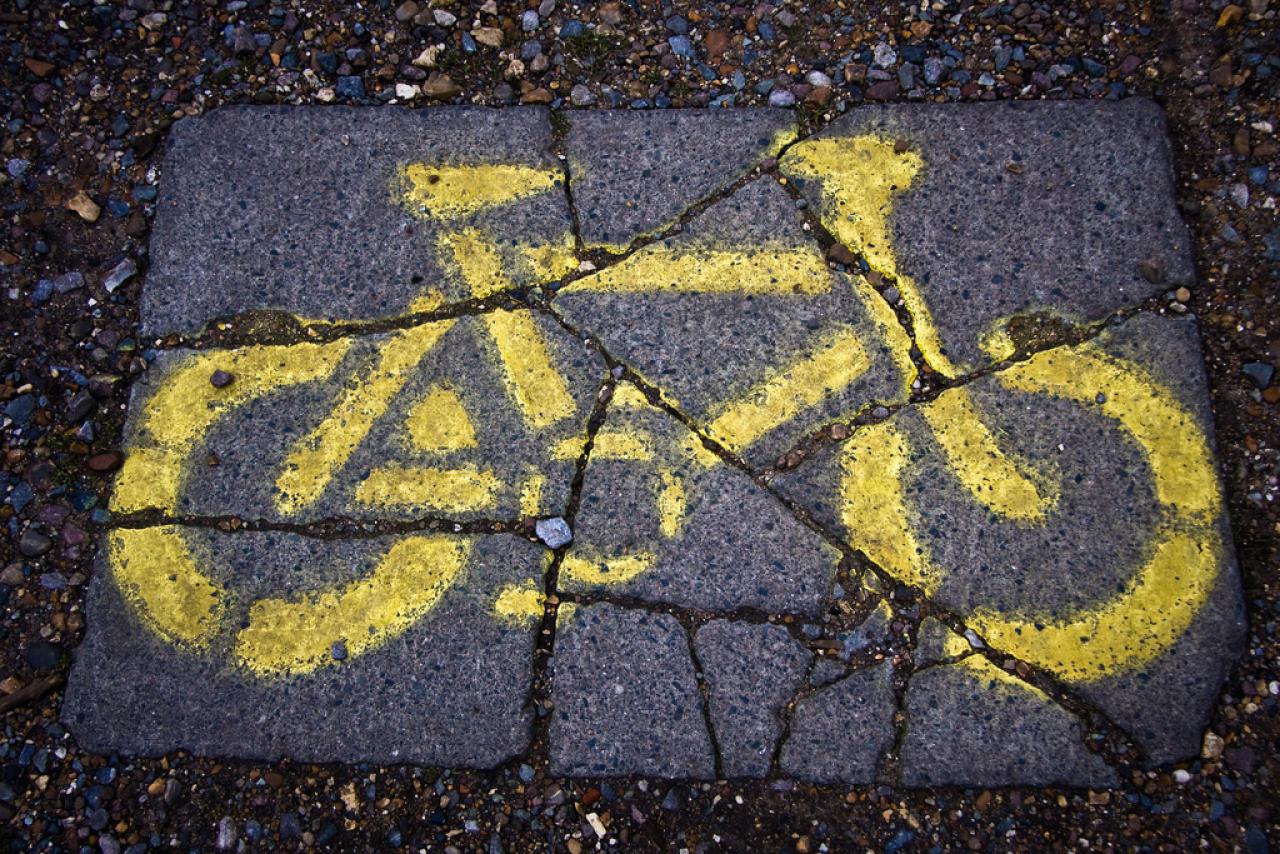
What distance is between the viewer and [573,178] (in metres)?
2.49

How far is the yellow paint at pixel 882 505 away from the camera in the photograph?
216cm

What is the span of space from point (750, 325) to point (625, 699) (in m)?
1.08

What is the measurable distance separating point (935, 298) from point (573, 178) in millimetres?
1132

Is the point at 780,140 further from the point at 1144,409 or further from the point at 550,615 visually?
the point at 550,615

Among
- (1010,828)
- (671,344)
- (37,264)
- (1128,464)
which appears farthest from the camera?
(37,264)

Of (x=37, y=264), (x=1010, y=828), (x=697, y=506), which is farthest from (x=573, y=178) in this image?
(x=1010, y=828)

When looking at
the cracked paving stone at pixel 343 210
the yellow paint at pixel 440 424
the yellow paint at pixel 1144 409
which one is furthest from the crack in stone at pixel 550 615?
the yellow paint at pixel 1144 409

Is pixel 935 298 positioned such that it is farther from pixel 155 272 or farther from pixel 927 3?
pixel 155 272

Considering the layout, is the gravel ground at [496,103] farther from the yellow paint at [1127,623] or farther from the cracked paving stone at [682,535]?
the cracked paving stone at [682,535]

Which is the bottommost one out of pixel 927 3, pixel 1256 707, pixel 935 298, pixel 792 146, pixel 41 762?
pixel 41 762

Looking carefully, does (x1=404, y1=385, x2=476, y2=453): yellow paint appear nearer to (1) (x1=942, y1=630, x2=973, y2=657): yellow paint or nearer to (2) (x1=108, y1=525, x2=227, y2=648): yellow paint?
(2) (x1=108, y1=525, x2=227, y2=648): yellow paint

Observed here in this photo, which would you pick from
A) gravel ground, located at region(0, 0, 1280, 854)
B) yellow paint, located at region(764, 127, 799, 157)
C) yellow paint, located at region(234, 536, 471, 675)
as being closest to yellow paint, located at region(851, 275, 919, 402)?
yellow paint, located at region(764, 127, 799, 157)

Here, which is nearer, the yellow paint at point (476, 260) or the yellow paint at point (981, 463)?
the yellow paint at point (981, 463)

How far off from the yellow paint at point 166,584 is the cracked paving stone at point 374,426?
0.10 m
